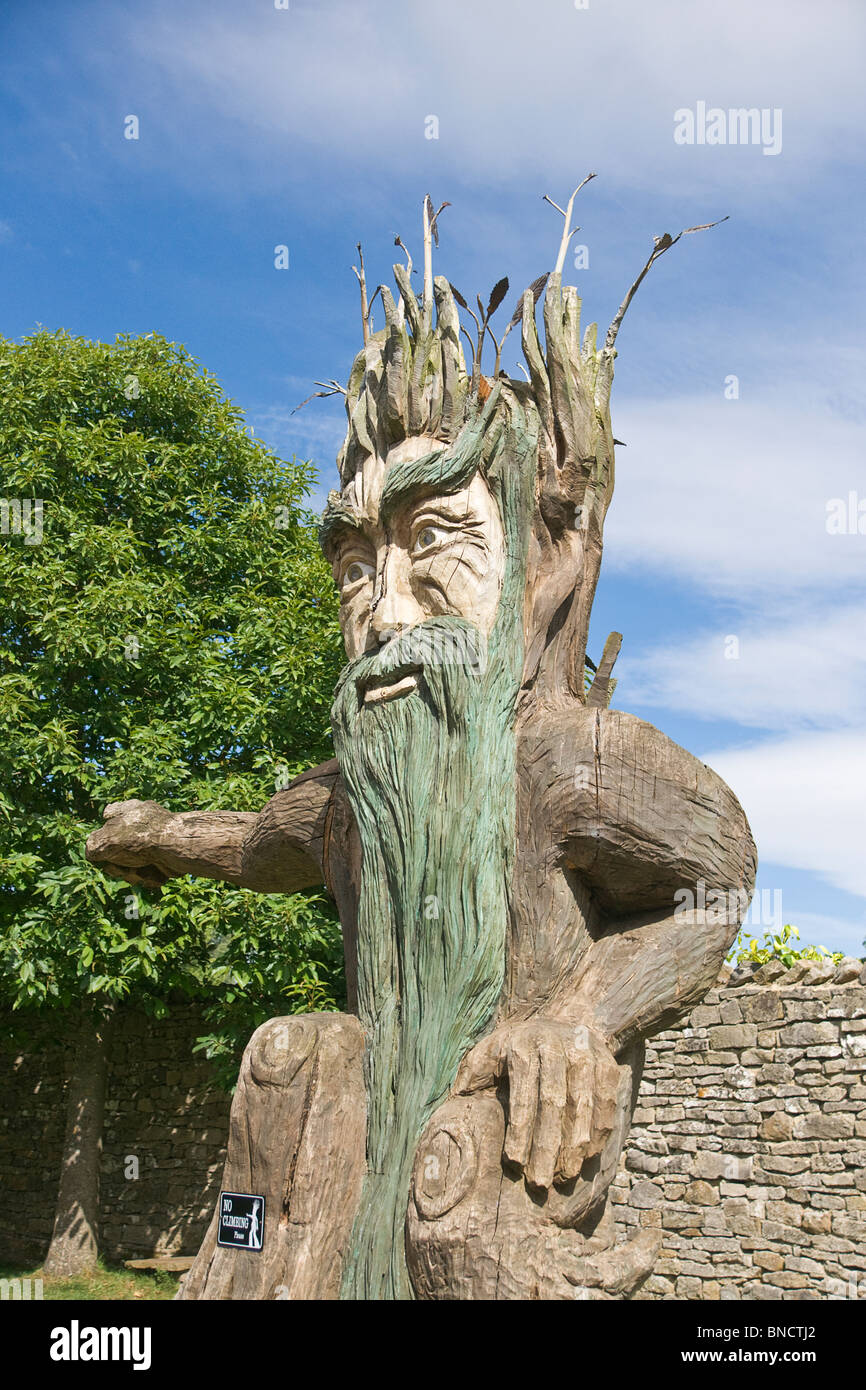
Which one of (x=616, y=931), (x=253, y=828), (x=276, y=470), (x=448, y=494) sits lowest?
(x=616, y=931)

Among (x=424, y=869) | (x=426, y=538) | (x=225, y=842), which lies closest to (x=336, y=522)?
(x=426, y=538)

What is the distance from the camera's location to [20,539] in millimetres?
9398

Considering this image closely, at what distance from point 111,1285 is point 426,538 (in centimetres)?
888

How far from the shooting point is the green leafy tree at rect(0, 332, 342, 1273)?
826 cm

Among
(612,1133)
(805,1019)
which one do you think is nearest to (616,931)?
(612,1133)

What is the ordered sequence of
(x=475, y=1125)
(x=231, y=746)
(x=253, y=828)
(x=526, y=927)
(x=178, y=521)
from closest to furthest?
(x=475, y=1125) < (x=526, y=927) < (x=253, y=828) < (x=231, y=746) < (x=178, y=521)

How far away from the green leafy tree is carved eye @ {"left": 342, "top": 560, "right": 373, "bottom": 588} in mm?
5040

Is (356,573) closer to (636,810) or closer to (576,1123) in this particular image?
(636,810)

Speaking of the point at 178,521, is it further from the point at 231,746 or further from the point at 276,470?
the point at 231,746

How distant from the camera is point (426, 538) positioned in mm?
2949

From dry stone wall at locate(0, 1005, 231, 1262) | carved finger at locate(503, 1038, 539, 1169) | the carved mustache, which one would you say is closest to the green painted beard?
the carved mustache

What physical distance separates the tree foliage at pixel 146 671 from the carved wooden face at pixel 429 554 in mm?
5209

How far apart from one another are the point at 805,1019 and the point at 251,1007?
12.6 ft

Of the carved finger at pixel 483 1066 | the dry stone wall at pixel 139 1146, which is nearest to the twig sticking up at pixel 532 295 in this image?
the carved finger at pixel 483 1066
